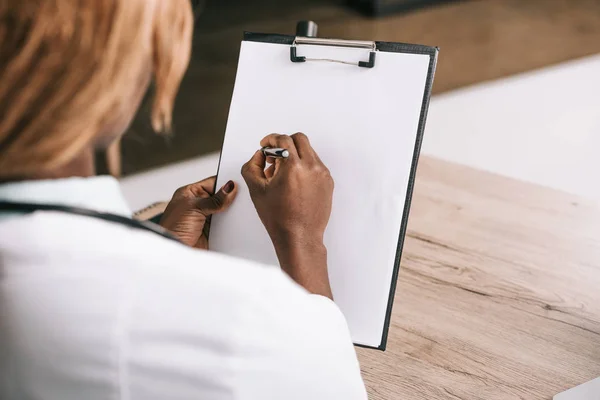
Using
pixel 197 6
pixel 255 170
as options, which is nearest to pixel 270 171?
pixel 255 170

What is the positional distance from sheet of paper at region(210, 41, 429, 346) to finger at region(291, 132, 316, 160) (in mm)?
35

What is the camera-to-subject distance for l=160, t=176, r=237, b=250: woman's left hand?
0.97m

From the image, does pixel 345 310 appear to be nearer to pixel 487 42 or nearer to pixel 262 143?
pixel 262 143

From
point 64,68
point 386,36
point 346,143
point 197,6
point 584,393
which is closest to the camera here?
point 64,68

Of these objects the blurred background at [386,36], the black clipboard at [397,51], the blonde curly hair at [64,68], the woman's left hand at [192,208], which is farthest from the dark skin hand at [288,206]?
the blurred background at [386,36]

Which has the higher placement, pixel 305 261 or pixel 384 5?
pixel 384 5

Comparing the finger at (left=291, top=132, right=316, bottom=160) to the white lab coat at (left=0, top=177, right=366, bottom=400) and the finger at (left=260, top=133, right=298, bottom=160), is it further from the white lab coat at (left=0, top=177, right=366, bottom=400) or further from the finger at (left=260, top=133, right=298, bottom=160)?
the white lab coat at (left=0, top=177, right=366, bottom=400)

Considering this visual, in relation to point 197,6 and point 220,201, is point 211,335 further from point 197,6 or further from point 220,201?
point 197,6

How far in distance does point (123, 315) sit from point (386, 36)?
3324 millimetres

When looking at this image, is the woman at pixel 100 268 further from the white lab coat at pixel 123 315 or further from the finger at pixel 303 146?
the finger at pixel 303 146

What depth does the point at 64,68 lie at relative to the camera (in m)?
0.48

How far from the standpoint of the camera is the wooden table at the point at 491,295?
35.0 inches

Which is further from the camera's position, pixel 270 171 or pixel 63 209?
pixel 270 171

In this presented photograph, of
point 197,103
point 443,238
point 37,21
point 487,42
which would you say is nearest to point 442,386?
point 443,238
